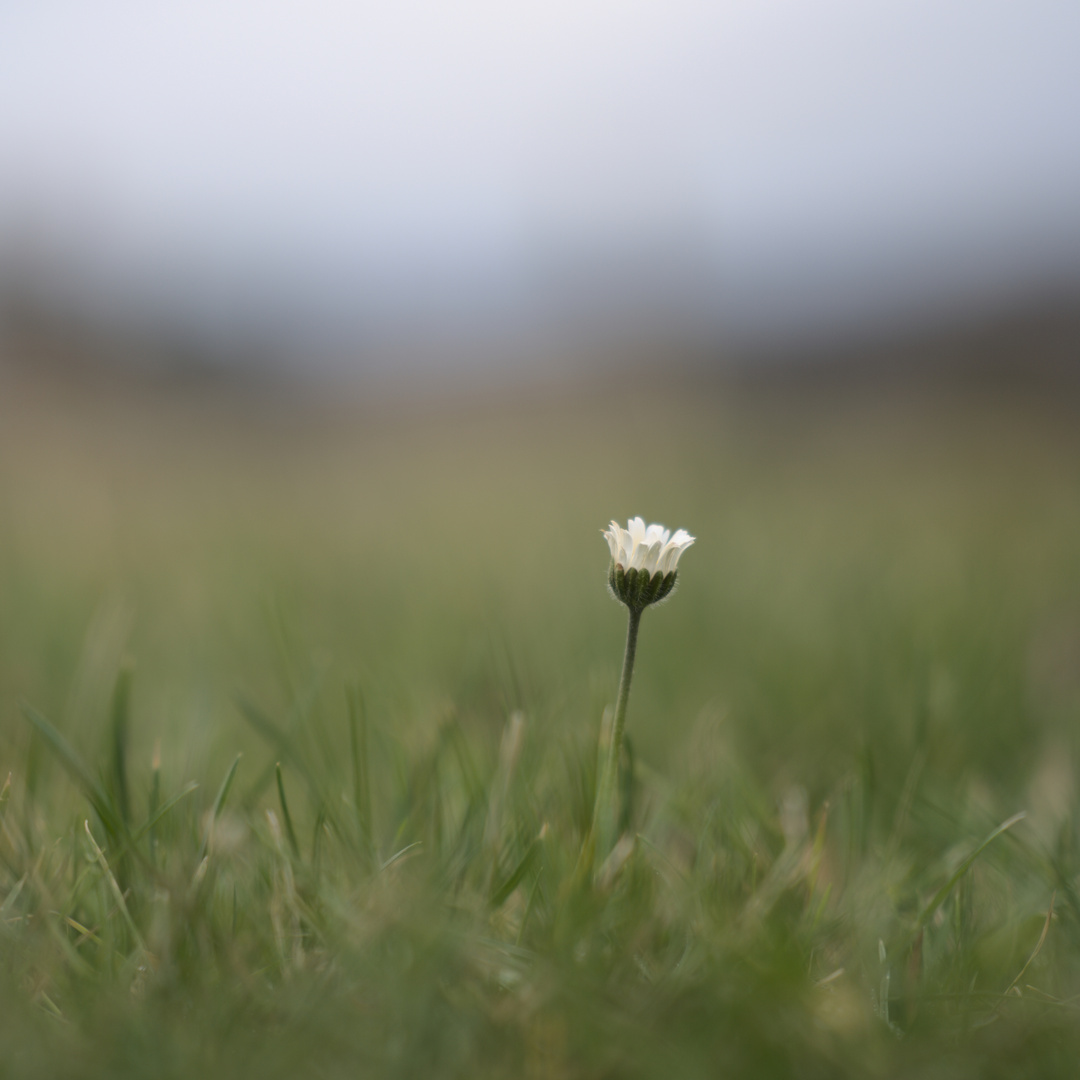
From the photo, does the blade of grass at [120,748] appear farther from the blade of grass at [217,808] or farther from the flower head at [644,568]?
A: the flower head at [644,568]

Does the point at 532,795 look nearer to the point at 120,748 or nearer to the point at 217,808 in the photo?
the point at 217,808

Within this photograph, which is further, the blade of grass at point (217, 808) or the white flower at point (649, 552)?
the white flower at point (649, 552)

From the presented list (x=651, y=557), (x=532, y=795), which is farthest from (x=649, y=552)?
(x=532, y=795)

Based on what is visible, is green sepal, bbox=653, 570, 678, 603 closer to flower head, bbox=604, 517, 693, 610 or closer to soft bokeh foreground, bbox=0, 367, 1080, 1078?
flower head, bbox=604, 517, 693, 610

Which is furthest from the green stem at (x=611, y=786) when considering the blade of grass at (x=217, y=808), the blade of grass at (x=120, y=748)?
the blade of grass at (x=120, y=748)

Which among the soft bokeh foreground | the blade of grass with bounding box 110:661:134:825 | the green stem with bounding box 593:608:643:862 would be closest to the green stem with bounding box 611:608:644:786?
the green stem with bounding box 593:608:643:862

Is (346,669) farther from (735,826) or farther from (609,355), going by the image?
(609,355)
